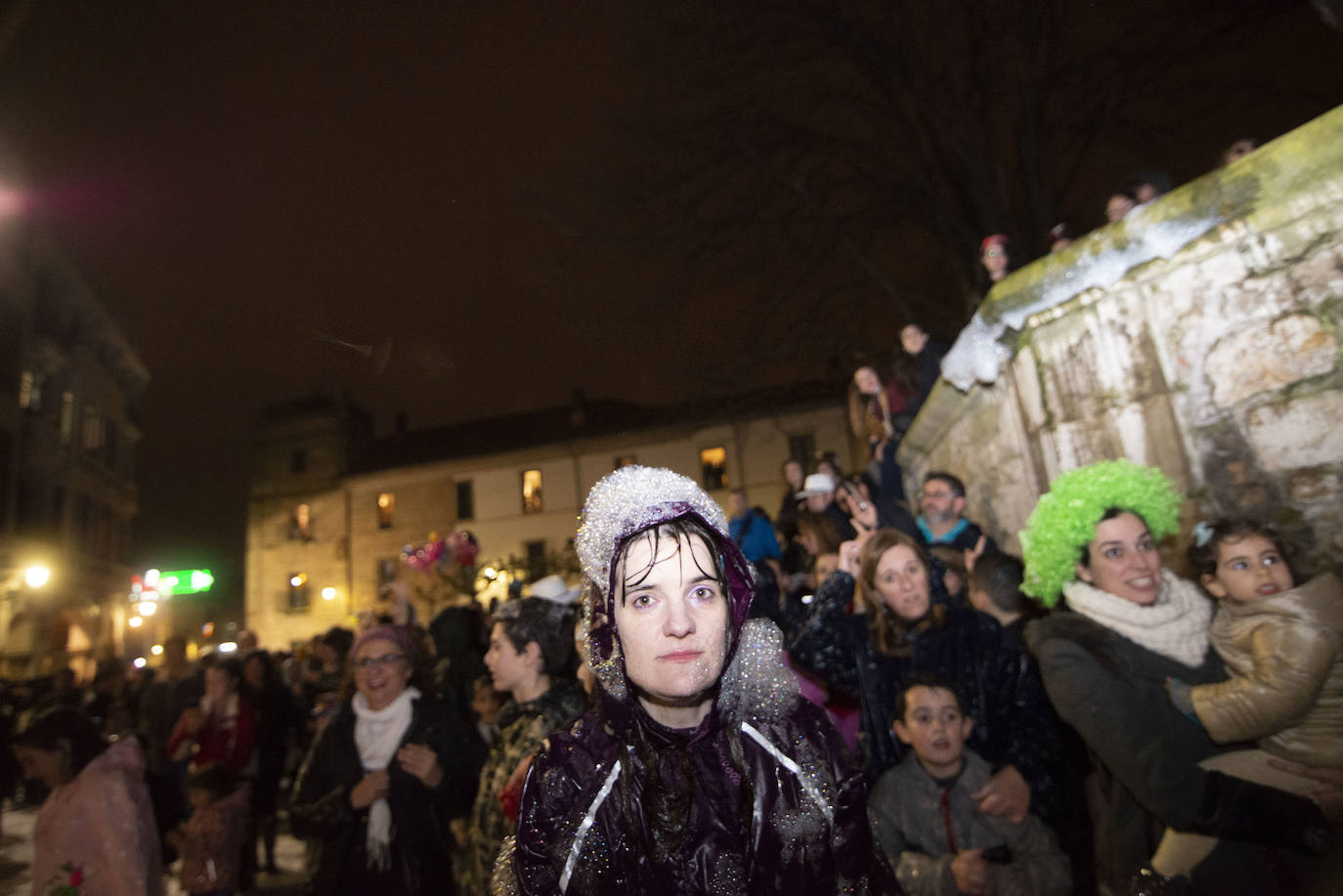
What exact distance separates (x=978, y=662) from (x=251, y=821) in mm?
5889

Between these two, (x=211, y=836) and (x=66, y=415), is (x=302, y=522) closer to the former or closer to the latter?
(x=66, y=415)

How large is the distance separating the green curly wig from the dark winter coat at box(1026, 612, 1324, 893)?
0.97ft

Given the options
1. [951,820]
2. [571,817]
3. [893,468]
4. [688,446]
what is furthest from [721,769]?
[688,446]

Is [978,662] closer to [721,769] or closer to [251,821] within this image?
[721,769]

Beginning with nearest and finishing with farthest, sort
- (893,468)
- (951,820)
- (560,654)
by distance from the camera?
(951,820)
(560,654)
(893,468)

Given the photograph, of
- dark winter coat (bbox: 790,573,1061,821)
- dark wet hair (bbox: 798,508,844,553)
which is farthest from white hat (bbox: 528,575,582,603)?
dark wet hair (bbox: 798,508,844,553)

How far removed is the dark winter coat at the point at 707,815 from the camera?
4.98ft

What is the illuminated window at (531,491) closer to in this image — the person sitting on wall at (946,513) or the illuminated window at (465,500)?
the illuminated window at (465,500)

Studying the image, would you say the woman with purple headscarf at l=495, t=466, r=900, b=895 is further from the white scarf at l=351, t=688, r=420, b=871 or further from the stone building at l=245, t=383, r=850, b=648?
the stone building at l=245, t=383, r=850, b=648

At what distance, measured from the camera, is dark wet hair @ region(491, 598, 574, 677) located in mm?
3268

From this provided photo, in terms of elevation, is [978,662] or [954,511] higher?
[954,511]

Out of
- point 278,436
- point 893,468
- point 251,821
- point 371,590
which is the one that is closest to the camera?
point 251,821

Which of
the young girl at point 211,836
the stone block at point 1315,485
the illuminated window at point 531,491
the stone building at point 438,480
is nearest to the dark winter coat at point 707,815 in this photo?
the stone block at point 1315,485

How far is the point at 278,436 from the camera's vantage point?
121 ft
